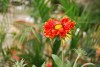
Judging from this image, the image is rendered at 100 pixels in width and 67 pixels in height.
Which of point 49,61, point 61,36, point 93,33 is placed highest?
point 61,36

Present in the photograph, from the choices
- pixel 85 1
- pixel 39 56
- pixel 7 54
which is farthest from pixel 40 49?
pixel 85 1

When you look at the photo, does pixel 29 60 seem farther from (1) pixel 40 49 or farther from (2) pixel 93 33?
(2) pixel 93 33

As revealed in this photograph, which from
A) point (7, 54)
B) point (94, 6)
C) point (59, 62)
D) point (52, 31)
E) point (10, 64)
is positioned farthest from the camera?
point (94, 6)

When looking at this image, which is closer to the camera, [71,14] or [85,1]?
[71,14]

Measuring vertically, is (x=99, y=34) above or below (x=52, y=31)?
below

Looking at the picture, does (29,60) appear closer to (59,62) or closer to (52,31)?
(59,62)

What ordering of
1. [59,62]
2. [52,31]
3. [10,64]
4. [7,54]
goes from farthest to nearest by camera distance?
[7,54]
[10,64]
[59,62]
[52,31]
